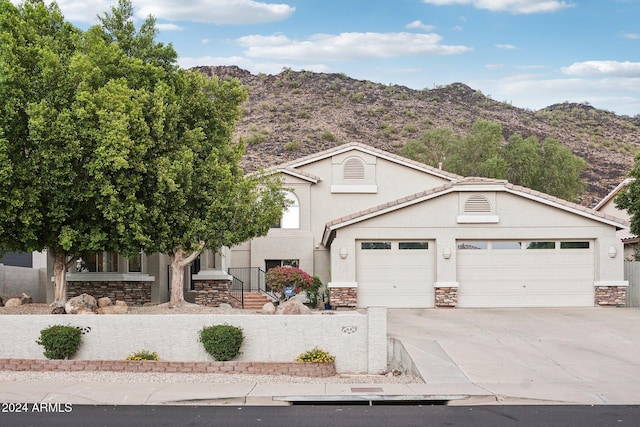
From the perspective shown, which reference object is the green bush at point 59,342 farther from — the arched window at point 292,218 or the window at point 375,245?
the arched window at point 292,218

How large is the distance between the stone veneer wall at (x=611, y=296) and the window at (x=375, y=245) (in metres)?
7.46

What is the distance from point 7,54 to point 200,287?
10.8 metres

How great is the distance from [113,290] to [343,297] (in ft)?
26.4

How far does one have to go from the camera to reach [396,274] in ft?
101

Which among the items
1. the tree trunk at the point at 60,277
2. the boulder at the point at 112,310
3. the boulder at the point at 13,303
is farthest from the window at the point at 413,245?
the boulder at the point at 13,303

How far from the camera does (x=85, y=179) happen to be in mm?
24688

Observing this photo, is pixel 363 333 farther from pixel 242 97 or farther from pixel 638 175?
pixel 638 175

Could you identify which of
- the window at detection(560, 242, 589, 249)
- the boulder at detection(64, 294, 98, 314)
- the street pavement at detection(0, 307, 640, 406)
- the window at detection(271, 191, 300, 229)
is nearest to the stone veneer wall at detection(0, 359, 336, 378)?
the street pavement at detection(0, 307, 640, 406)

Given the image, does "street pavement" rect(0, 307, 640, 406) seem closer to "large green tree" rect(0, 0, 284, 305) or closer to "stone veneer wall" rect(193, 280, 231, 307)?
"large green tree" rect(0, 0, 284, 305)

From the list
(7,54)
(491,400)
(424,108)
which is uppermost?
(424,108)

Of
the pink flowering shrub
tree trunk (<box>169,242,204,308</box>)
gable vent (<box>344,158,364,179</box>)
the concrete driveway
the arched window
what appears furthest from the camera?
gable vent (<box>344,158,364,179</box>)

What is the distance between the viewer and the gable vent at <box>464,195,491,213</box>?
100ft

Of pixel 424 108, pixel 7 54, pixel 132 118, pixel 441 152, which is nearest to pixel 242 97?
pixel 132 118

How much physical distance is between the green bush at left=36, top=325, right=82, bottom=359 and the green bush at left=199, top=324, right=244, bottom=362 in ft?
9.94
